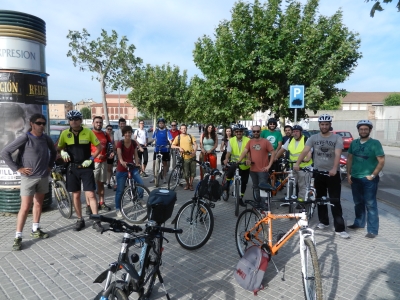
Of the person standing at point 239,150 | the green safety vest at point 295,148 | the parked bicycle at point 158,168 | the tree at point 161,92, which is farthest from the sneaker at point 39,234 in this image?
the tree at point 161,92

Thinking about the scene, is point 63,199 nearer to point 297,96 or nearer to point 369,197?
point 369,197

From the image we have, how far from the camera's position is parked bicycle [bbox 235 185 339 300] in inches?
116

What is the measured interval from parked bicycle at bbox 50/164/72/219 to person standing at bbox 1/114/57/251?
1.01 m

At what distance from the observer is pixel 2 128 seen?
5961 millimetres

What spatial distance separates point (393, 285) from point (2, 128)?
6.72 meters

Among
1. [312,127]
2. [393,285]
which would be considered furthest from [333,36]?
[312,127]

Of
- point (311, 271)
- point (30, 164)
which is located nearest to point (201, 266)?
point (311, 271)

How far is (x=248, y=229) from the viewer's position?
165 inches

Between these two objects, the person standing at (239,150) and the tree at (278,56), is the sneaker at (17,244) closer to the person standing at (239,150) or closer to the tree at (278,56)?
the person standing at (239,150)

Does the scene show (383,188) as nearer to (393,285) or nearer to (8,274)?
(393,285)

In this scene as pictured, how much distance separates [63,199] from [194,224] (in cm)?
302

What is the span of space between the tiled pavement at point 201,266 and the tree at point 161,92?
26.7 metres

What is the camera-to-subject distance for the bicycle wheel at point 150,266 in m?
2.87

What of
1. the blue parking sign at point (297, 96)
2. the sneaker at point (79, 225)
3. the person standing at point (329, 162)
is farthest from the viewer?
the blue parking sign at point (297, 96)
